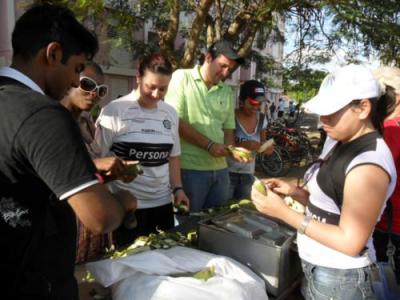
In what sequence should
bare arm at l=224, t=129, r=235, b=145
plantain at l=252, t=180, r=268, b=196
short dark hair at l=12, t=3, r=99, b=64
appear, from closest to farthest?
short dark hair at l=12, t=3, r=99, b=64 < plantain at l=252, t=180, r=268, b=196 < bare arm at l=224, t=129, r=235, b=145

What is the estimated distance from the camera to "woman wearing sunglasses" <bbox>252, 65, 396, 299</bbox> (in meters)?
1.38

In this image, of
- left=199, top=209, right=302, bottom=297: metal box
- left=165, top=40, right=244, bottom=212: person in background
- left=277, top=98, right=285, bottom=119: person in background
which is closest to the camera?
left=199, top=209, right=302, bottom=297: metal box

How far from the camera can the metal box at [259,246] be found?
1.83 metres

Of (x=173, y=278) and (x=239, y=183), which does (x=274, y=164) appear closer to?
(x=239, y=183)

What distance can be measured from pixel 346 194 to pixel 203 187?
168 cm

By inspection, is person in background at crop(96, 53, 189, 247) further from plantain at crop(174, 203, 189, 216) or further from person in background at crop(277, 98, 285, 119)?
person in background at crop(277, 98, 285, 119)

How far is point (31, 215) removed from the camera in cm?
116

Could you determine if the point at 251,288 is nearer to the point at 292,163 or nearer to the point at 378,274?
the point at 378,274

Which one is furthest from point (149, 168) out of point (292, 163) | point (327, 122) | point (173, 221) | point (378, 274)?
point (292, 163)

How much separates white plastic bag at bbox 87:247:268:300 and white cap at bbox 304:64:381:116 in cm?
78

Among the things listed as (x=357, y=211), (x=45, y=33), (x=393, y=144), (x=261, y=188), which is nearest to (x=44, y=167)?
(x=45, y=33)

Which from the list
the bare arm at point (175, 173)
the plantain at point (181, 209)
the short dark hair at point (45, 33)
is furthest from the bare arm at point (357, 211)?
the bare arm at point (175, 173)

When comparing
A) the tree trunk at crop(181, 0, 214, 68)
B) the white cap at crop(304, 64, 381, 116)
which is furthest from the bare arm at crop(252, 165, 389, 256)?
the tree trunk at crop(181, 0, 214, 68)

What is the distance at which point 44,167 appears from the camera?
1047 millimetres
